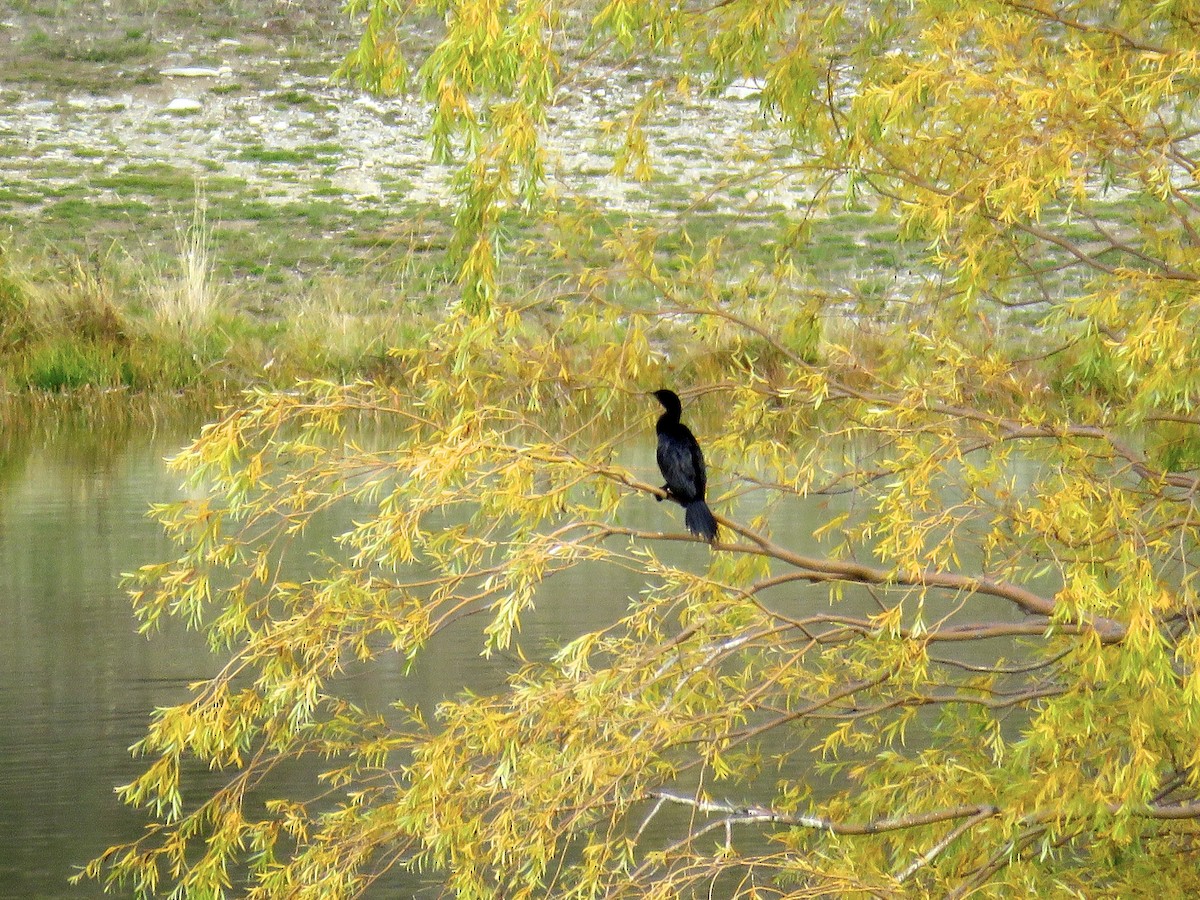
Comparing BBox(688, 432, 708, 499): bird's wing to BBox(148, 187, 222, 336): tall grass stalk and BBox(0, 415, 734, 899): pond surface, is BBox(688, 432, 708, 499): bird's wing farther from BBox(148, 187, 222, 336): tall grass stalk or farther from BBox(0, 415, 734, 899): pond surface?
BBox(148, 187, 222, 336): tall grass stalk

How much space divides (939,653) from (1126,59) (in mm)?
3777

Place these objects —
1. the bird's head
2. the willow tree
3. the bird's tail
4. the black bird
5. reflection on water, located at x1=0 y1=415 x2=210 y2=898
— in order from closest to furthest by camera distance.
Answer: the willow tree, the bird's tail, the black bird, the bird's head, reflection on water, located at x1=0 y1=415 x2=210 y2=898

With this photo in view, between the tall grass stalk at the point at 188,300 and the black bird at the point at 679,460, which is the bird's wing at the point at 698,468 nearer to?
the black bird at the point at 679,460

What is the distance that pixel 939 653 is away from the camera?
7523 millimetres

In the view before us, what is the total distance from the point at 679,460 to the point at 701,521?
1.43 ft

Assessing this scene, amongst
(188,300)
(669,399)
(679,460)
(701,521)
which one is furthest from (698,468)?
(188,300)

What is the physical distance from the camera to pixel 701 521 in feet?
13.9

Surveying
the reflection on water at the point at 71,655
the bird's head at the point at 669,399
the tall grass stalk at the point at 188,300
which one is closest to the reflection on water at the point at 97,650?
the reflection on water at the point at 71,655

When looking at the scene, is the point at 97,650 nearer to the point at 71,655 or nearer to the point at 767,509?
the point at 71,655

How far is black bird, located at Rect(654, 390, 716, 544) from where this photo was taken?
4.49 m

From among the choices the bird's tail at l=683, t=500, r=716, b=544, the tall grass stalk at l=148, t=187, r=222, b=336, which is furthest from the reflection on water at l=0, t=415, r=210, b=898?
the bird's tail at l=683, t=500, r=716, b=544

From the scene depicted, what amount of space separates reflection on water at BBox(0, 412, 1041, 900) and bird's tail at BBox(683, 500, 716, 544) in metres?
0.64

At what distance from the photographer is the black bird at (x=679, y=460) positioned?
4.49m

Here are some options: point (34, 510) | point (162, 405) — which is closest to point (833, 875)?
point (34, 510)
